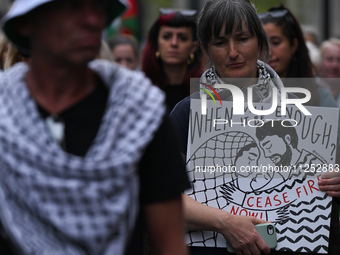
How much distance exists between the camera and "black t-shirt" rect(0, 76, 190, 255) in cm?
151

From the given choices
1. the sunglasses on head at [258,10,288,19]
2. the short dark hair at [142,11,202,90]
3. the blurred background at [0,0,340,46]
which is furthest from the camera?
the blurred background at [0,0,340,46]

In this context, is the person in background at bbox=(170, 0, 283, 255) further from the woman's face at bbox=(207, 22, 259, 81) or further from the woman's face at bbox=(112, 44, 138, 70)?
the woman's face at bbox=(112, 44, 138, 70)

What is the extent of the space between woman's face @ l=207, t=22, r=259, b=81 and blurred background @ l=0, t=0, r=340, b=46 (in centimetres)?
1176

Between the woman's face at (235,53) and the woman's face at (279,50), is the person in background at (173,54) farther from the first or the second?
the woman's face at (235,53)

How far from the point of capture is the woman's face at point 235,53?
8.22 ft

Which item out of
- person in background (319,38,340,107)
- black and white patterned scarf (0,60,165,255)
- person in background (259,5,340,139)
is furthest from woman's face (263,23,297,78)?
person in background (319,38,340,107)

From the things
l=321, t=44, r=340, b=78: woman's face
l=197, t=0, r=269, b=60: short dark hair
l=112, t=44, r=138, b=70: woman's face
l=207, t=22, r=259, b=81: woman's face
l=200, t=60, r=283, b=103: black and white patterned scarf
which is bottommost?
l=321, t=44, r=340, b=78: woman's face

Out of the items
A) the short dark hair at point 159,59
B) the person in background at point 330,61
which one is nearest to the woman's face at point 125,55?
the short dark hair at point 159,59

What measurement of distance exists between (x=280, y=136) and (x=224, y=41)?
0.56 metres

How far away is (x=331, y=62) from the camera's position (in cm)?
675

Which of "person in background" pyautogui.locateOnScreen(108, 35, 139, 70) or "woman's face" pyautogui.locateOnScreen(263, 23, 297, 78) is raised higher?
"woman's face" pyautogui.locateOnScreen(263, 23, 297, 78)

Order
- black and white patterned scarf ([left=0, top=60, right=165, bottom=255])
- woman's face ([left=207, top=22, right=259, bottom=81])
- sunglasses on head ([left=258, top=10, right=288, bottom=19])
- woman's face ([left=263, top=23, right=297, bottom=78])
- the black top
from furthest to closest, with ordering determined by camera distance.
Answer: the black top → sunglasses on head ([left=258, top=10, right=288, bottom=19]) → woman's face ([left=263, top=23, right=297, bottom=78]) → woman's face ([left=207, top=22, right=259, bottom=81]) → black and white patterned scarf ([left=0, top=60, right=165, bottom=255])

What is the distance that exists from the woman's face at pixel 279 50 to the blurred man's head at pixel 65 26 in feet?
7.66

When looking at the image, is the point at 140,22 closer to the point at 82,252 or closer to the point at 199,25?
the point at 199,25
